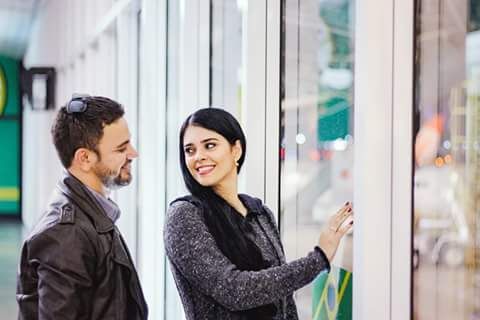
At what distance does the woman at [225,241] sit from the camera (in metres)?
2.22

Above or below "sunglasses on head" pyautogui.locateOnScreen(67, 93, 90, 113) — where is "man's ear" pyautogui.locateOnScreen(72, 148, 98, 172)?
below

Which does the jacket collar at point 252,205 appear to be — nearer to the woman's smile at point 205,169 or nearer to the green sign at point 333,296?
the woman's smile at point 205,169

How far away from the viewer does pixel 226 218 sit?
236 centimetres

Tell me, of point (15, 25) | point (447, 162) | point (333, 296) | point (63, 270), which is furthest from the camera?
point (15, 25)

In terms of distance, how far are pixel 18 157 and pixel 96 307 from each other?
20135mm

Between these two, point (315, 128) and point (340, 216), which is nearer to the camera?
point (340, 216)

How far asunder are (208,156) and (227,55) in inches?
66.6

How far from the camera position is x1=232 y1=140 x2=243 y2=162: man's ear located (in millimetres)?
2459

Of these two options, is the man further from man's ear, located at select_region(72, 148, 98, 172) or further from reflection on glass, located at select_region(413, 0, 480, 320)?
reflection on glass, located at select_region(413, 0, 480, 320)

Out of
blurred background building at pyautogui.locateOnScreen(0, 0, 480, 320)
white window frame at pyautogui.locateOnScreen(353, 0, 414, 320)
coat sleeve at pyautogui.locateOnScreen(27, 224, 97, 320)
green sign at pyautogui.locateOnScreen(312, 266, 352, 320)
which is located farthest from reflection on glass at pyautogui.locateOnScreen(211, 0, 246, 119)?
coat sleeve at pyautogui.locateOnScreen(27, 224, 97, 320)

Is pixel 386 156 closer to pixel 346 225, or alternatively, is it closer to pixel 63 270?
pixel 346 225

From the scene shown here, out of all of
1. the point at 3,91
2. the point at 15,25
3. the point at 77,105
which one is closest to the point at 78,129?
the point at 77,105

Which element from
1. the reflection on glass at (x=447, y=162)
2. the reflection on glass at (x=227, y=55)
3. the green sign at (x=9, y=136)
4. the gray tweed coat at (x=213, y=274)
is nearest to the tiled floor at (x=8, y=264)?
the green sign at (x=9, y=136)

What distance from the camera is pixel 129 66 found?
6418 millimetres
